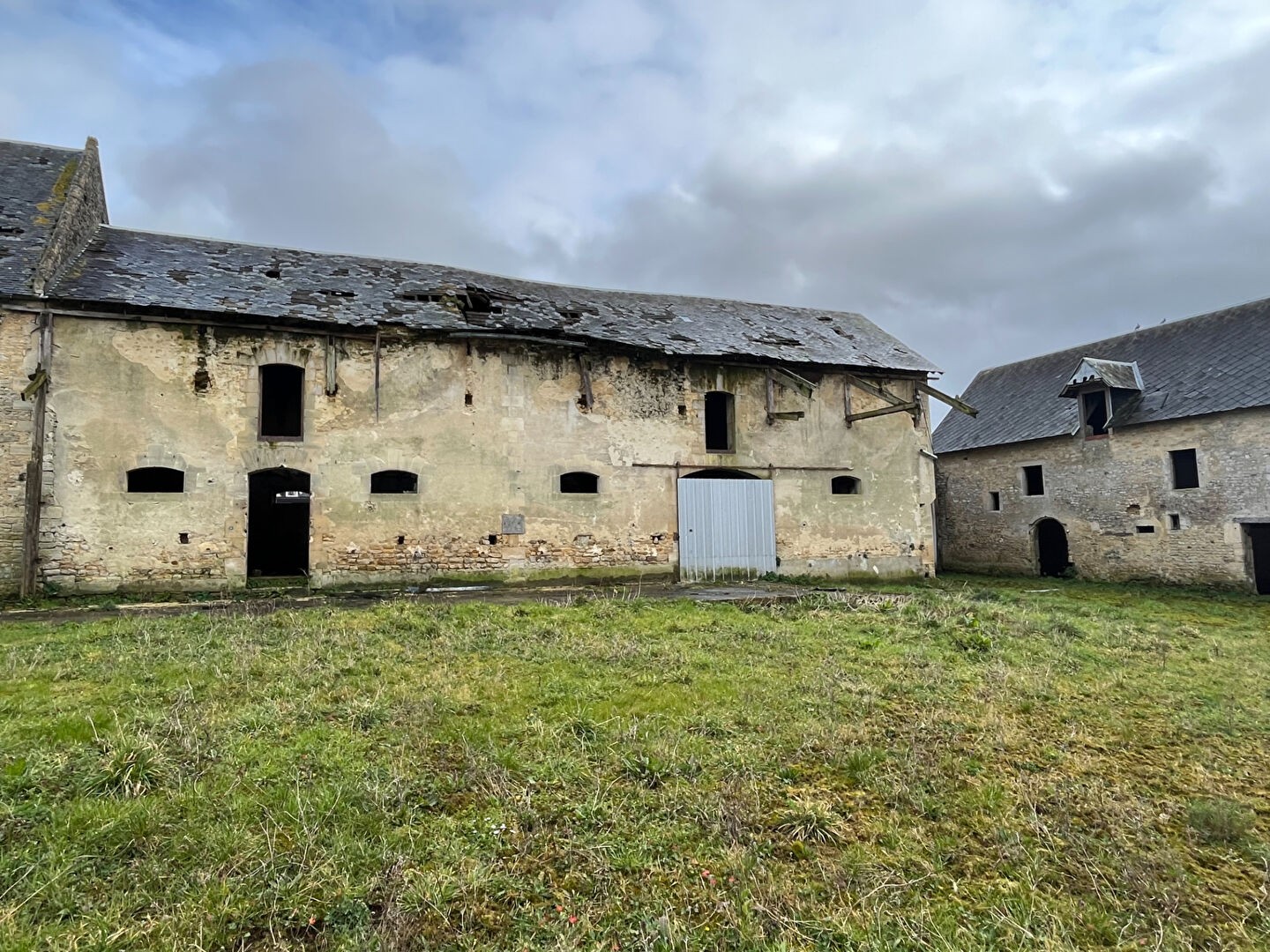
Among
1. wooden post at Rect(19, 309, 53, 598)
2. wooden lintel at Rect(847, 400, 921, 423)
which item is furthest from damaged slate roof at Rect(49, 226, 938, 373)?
wooden lintel at Rect(847, 400, 921, 423)

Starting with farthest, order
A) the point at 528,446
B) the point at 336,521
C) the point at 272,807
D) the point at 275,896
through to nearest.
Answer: the point at 528,446
the point at 336,521
the point at 272,807
the point at 275,896

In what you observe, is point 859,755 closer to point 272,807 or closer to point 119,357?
point 272,807

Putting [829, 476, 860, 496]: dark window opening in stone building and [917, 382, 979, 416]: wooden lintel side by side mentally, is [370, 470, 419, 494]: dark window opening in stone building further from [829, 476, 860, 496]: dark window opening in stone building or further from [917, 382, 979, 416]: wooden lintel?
[917, 382, 979, 416]: wooden lintel

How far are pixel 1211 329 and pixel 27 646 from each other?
23.8 m

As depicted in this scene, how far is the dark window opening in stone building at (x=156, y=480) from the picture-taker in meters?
11.0

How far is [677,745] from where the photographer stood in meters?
4.13

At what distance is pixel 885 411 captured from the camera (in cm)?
1455

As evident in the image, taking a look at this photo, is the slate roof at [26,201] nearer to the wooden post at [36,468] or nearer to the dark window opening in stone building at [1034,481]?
the wooden post at [36,468]

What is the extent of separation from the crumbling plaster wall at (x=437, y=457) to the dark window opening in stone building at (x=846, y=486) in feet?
0.62

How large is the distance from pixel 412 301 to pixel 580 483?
4947 mm

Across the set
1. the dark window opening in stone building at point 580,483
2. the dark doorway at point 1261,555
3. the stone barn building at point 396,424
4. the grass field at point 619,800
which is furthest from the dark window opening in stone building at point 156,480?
the dark doorway at point 1261,555

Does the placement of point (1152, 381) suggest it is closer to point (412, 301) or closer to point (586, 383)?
point (586, 383)

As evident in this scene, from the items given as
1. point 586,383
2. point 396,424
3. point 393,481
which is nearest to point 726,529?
point 586,383

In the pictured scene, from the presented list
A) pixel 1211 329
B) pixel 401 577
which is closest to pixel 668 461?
pixel 401 577
